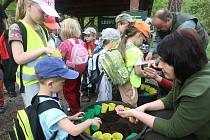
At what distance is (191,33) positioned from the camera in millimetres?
2182

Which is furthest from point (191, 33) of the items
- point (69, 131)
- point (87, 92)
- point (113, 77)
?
point (87, 92)

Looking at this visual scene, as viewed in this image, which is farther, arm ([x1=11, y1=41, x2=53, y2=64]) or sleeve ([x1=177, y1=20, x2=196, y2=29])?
sleeve ([x1=177, y1=20, x2=196, y2=29])

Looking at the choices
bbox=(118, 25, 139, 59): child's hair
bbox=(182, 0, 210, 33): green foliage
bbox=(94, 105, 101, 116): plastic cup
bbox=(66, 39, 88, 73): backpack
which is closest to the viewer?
bbox=(94, 105, 101, 116): plastic cup

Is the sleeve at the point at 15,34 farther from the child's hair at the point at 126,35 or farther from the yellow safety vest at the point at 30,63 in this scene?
the child's hair at the point at 126,35

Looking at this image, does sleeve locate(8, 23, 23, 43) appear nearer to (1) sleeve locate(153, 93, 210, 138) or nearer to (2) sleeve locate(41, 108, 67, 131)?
(2) sleeve locate(41, 108, 67, 131)

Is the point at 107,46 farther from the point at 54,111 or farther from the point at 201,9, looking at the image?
the point at 201,9

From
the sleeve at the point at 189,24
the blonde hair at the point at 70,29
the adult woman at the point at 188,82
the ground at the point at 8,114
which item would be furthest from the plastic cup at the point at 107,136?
the sleeve at the point at 189,24

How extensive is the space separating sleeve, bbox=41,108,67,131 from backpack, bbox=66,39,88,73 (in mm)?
2077

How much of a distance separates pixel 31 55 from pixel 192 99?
144 cm

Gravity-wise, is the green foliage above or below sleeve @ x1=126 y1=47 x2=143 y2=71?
below

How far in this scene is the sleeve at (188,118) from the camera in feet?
6.81

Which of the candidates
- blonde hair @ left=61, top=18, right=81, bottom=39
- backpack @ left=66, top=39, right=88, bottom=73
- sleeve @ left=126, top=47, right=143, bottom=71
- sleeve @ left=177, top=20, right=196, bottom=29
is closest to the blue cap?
sleeve @ left=126, top=47, right=143, bottom=71

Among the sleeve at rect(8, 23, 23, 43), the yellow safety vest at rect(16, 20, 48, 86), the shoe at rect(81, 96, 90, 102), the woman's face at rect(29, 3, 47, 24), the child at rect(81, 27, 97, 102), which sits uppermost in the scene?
the woman's face at rect(29, 3, 47, 24)

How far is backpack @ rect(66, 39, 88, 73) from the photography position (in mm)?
4262
